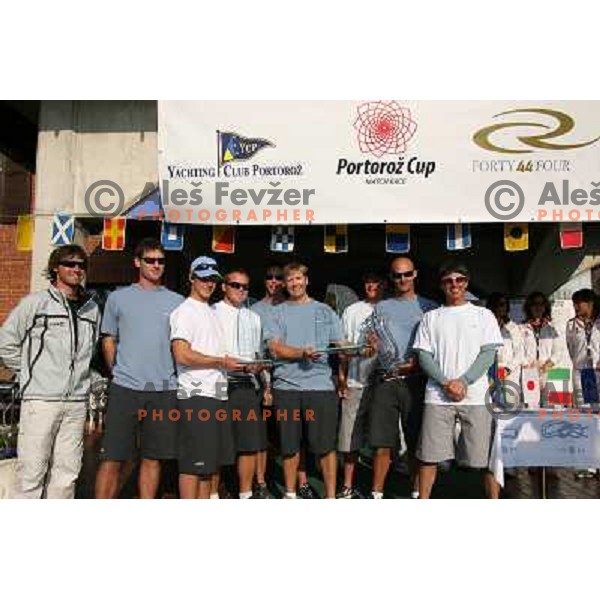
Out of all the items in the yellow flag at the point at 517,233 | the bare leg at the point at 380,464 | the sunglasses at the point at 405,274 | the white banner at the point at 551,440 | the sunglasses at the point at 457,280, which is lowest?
the bare leg at the point at 380,464

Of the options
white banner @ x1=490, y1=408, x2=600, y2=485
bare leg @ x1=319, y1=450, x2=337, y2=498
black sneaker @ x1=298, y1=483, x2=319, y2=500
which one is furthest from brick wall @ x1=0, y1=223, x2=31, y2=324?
white banner @ x1=490, y1=408, x2=600, y2=485

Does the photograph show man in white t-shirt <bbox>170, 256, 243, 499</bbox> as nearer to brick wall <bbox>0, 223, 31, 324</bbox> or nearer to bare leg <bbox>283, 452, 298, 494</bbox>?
bare leg <bbox>283, 452, 298, 494</bbox>

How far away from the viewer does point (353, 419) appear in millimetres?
4445

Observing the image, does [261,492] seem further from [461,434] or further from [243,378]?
[461,434]

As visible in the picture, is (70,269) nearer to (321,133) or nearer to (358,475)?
(321,133)

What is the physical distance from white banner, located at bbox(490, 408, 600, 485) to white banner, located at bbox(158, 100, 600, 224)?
4.75 feet

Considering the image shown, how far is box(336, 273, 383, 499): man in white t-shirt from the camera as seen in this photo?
4406 mm

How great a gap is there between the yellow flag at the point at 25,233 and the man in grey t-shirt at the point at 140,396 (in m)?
1.75

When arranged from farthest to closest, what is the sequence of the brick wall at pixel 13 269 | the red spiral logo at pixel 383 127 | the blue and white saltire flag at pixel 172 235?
the brick wall at pixel 13 269
the blue and white saltire flag at pixel 172 235
the red spiral logo at pixel 383 127

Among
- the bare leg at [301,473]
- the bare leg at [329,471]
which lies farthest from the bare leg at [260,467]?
the bare leg at [329,471]

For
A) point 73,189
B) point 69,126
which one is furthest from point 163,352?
point 69,126

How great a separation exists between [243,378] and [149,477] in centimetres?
92

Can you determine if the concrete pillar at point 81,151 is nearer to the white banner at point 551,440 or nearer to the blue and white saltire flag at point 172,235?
the blue and white saltire flag at point 172,235

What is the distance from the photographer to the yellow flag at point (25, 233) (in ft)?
16.9
